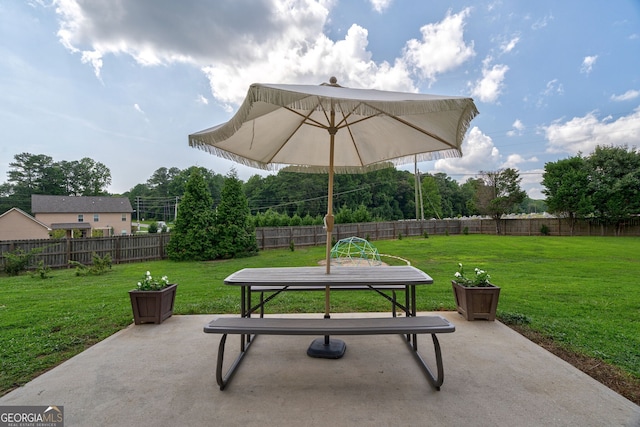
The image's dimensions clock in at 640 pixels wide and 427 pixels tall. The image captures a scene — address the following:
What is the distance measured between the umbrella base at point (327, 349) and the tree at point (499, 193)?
2505 cm

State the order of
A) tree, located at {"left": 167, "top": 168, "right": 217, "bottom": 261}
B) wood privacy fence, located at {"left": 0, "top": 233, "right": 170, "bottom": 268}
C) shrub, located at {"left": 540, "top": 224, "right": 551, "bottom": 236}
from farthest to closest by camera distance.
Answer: shrub, located at {"left": 540, "top": 224, "right": 551, "bottom": 236} → tree, located at {"left": 167, "top": 168, "right": 217, "bottom": 261} → wood privacy fence, located at {"left": 0, "top": 233, "right": 170, "bottom": 268}

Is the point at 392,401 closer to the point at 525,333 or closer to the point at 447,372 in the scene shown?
the point at 447,372

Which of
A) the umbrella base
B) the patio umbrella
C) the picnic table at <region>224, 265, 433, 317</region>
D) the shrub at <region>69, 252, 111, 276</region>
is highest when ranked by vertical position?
the patio umbrella

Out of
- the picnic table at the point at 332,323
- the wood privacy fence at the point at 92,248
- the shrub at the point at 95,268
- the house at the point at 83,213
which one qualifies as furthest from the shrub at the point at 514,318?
the house at the point at 83,213

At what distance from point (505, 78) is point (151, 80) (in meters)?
11.2

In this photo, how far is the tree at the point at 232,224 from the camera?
40.1 feet

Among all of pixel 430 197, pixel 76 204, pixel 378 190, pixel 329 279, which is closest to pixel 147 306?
pixel 329 279

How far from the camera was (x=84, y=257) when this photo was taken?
34.3ft

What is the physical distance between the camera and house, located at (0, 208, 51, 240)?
929 inches

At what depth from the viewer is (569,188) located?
21.1 metres

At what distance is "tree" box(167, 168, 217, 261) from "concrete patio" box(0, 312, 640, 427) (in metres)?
9.38

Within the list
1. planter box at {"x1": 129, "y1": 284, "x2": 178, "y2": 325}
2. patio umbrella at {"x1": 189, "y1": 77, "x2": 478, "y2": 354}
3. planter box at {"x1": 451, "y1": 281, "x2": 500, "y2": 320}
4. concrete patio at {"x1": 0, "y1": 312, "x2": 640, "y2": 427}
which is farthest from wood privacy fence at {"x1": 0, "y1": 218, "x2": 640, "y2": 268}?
planter box at {"x1": 451, "y1": 281, "x2": 500, "y2": 320}

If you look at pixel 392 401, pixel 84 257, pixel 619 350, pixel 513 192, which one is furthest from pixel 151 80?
pixel 513 192

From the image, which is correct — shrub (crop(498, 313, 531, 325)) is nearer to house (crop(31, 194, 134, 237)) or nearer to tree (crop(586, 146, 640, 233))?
tree (crop(586, 146, 640, 233))
